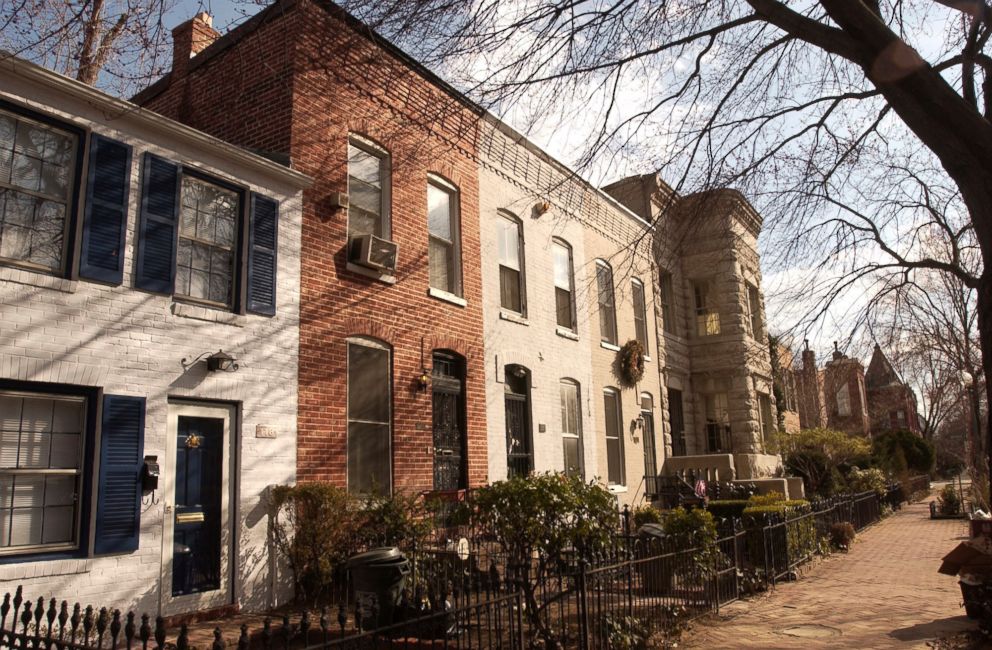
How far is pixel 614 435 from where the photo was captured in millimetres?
17672

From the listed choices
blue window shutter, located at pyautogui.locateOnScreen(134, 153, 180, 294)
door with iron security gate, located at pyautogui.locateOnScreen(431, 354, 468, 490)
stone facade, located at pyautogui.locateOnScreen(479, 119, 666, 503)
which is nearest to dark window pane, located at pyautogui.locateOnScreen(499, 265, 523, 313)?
stone facade, located at pyautogui.locateOnScreen(479, 119, 666, 503)

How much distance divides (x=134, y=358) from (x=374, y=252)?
3969mm

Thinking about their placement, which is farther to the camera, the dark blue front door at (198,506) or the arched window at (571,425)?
the arched window at (571,425)

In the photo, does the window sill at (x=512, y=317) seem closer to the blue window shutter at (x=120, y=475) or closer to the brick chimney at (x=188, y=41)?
the brick chimney at (x=188, y=41)

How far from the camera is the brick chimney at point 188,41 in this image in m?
12.7

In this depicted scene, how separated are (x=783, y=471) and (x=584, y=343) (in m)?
10.6

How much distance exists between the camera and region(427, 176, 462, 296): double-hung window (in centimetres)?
1303

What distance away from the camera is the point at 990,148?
6418 millimetres

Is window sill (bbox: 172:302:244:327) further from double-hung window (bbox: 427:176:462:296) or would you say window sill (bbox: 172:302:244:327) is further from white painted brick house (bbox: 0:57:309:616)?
double-hung window (bbox: 427:176:462:296)

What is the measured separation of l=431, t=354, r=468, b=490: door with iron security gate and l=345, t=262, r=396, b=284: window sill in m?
1.68

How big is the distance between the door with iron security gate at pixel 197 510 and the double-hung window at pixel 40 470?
933mm

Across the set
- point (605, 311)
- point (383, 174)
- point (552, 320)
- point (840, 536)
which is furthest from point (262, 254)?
point (840, 536)

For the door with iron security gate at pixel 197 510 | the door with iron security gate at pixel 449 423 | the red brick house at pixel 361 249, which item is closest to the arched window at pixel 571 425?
the red brick house at pixel 361 249

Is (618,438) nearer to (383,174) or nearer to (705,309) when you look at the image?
(705,309)
